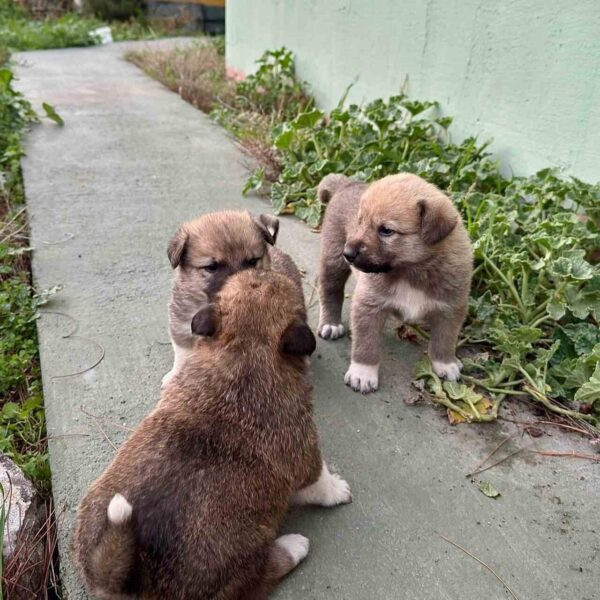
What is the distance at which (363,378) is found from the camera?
11.6 ft

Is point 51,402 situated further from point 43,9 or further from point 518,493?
point 43,9

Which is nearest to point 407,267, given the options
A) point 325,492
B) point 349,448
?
point 349,448

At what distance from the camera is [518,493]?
112 inches

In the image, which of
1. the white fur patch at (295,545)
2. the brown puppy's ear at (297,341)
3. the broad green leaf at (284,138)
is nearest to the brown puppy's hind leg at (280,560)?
the white fur patch at (295,545)

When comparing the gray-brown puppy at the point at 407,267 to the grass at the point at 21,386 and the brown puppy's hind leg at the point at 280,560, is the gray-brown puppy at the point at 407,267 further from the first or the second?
the grass at the point at 21,386

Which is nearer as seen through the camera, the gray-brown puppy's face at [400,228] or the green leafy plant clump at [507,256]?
the gray-brown puppy's face at [400,228]

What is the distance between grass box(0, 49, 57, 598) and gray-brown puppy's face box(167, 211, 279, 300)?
116cm

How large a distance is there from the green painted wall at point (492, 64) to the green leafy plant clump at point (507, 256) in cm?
26

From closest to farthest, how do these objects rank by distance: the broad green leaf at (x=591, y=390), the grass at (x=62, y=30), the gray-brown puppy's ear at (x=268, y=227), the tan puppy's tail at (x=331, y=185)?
the broad green leaf at (x=591, y=390)
the gray-brown puppy's ear at (x=268, y=227)
the tan puppy's tail at (x=331, y=185)
the grass at (x=62, y=30)

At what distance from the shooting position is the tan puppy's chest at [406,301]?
3.45 meters

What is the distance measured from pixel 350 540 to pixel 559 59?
4249 mm

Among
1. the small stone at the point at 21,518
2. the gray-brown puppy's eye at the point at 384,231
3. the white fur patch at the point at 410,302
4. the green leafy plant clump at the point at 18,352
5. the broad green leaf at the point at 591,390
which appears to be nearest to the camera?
the small stone at the point at 21,518

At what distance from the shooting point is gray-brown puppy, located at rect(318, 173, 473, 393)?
3.32m

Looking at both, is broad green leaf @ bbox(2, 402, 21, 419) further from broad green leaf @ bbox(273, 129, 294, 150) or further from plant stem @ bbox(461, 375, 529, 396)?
broad green leaf @ bbox(273, 129, 294, 150)
